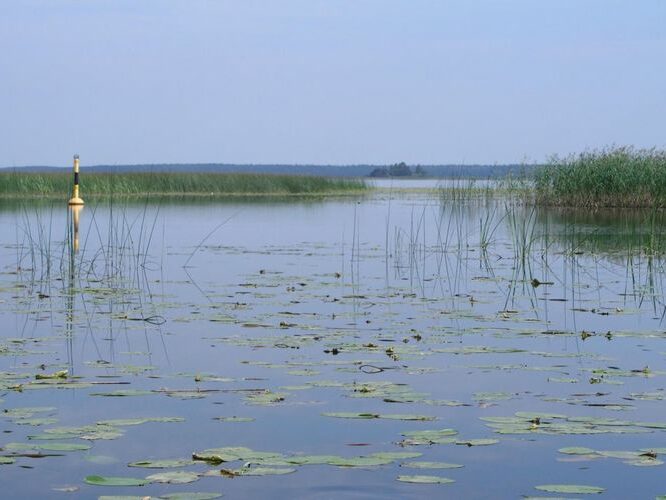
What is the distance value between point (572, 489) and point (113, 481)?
1620mm

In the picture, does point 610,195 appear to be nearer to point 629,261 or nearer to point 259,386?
point 629,261

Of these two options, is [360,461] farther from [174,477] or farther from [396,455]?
[174,477]

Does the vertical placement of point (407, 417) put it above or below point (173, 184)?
below

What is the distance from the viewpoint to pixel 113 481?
3.97 metres

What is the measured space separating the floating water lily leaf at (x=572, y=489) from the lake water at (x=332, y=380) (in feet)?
0.05

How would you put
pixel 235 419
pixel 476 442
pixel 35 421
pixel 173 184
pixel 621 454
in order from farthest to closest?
1. pixel 173 184
2. pixel 235 419
3. pixel 35 421
4. pixel 476 442
5. pixel 621 454

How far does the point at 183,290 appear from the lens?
33.4ft

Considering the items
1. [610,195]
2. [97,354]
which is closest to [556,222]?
[610,195]

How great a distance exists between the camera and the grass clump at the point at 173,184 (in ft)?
109

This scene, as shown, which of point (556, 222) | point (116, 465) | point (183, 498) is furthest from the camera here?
point (556, 222)

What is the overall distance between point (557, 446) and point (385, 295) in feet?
17.6

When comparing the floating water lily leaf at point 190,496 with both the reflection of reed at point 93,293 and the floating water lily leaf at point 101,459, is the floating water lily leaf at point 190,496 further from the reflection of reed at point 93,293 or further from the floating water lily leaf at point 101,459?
the reflection of reed at point 93,293

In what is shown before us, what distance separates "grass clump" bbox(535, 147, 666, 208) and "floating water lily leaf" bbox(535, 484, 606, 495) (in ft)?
69.4

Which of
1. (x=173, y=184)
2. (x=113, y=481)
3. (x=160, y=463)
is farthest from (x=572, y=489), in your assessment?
(x=173, y=184)
